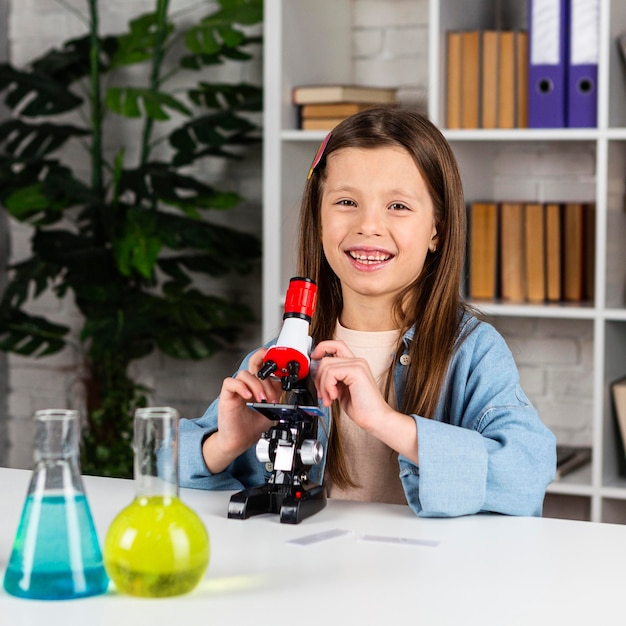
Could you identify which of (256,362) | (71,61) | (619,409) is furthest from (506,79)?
(256,362)

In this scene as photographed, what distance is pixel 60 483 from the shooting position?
915mm

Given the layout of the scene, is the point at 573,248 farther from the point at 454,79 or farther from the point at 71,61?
the point at 71,61

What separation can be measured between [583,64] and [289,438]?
63.8 inches

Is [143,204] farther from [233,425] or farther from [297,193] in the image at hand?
[233,425]

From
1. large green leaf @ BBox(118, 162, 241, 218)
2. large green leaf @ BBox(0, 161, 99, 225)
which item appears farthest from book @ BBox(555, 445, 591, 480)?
large green leaf @ BBox(0, 161, 99, 225)

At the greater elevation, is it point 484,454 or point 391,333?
point 391,333

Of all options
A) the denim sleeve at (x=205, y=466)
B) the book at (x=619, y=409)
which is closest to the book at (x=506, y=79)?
the book at (x=619, y=409)

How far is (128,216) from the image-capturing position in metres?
2.95

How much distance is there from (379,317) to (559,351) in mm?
1440

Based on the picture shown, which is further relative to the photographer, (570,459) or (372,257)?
(570,459)

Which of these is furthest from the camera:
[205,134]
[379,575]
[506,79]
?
[205,134]

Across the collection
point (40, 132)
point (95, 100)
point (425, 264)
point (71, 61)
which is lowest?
point (425, 264)

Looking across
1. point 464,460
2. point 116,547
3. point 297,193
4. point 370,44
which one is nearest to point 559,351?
point 297,193

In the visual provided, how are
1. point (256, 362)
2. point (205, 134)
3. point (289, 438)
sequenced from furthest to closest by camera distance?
point (205, 134), point (256, 362), point (289, 438)
